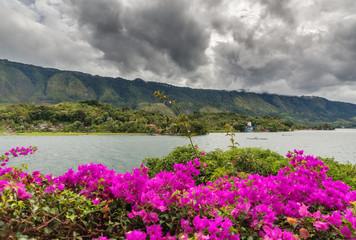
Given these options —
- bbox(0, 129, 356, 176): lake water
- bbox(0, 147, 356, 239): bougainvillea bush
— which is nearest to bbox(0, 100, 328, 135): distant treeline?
bbox(0, 129, 356, 176): lake water

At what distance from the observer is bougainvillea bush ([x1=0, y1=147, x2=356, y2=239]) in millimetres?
1258

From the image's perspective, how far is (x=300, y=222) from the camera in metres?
1.43

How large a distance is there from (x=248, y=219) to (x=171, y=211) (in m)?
0.70

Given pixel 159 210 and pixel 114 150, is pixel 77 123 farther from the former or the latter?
pixel 159 210

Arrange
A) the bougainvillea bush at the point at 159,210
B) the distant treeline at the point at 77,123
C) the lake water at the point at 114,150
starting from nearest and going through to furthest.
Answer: the bougainvillea bush at the point at 159,210 < the lake water at the point at 114,150 < the distant treeline at the point at 77,123

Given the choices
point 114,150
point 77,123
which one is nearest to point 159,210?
point 114,150

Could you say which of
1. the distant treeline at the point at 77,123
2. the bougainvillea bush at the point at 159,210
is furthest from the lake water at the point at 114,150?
the distant treeline at the point at 77,123

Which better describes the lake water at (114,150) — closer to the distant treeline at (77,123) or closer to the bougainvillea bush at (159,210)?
the bougainvillea bush at (159,210)

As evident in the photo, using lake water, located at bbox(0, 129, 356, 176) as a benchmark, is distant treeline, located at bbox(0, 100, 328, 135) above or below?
above

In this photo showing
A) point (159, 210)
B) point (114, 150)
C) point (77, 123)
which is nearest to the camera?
point (159, 210)

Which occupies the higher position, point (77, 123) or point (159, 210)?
point (77, 123)

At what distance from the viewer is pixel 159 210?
5.11ft

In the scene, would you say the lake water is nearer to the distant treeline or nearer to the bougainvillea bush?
the bougainvillea bush

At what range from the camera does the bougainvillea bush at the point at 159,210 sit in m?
1.26
